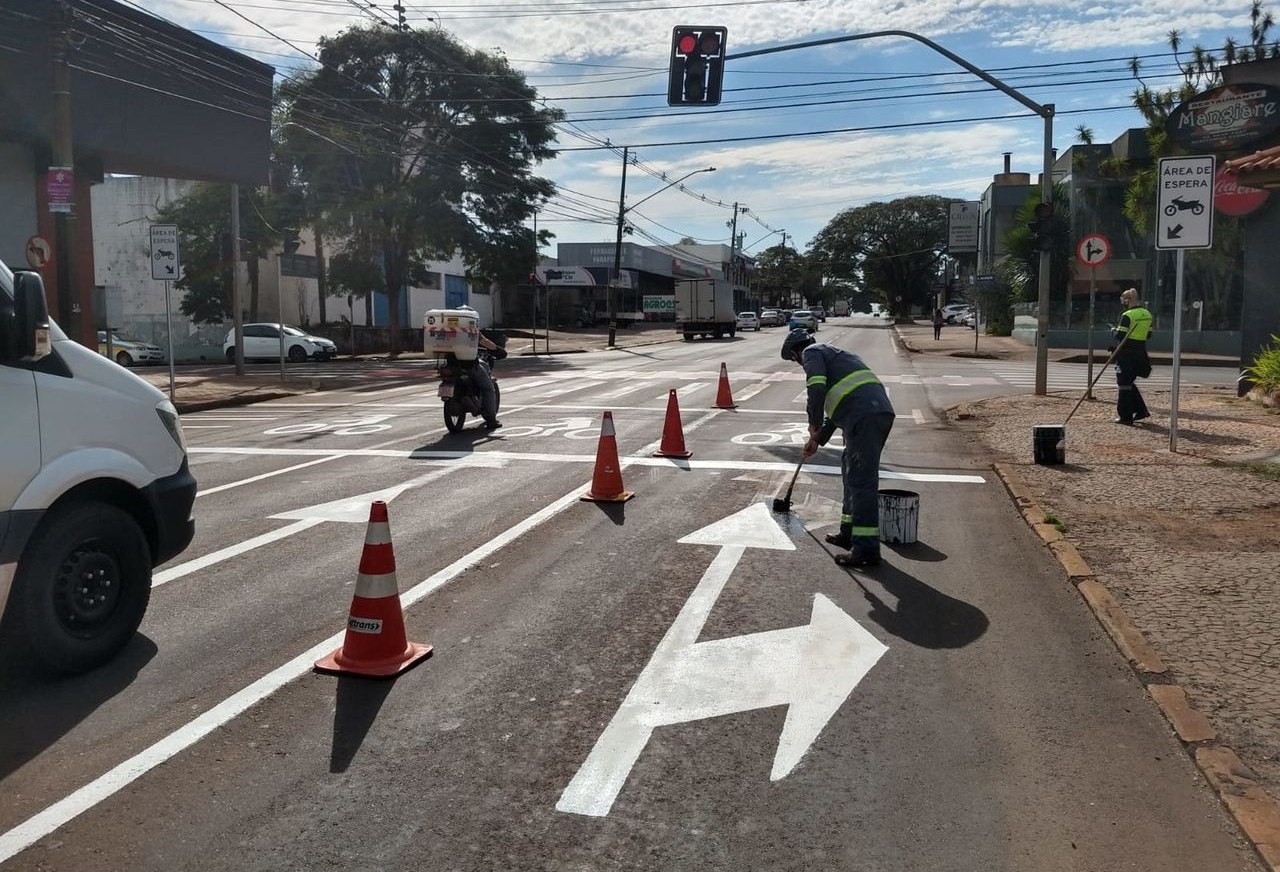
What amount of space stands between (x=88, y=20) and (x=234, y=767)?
59.0ft

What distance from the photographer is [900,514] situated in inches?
304

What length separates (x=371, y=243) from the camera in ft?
125

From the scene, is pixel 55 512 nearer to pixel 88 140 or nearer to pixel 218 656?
pixel 218 656

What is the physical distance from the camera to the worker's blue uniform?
7055mm

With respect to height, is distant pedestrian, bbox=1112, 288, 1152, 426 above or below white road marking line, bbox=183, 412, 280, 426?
above

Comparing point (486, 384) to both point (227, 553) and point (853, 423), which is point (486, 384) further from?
point (853, 423)

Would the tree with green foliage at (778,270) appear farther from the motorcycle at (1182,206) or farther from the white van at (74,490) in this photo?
the white van at (74,490)

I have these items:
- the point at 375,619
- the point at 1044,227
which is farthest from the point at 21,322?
the point at 1044,227

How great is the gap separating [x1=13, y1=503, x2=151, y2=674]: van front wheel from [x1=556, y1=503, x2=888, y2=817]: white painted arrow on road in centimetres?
255

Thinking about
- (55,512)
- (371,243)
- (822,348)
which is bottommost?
(55,512)

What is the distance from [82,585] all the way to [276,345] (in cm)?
3220

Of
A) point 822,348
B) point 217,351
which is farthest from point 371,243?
point 822,348

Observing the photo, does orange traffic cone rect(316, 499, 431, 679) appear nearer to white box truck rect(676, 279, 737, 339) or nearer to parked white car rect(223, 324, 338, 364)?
parked white car rect(223, 324, 338, 364)

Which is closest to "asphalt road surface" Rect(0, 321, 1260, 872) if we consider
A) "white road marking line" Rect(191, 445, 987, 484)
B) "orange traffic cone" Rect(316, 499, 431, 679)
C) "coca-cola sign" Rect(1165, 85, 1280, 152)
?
"orange traffic cone" Rect(316, 499, 431, 679)
